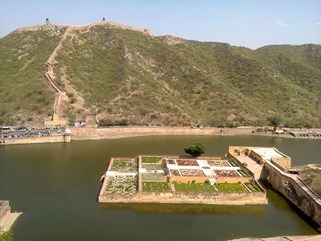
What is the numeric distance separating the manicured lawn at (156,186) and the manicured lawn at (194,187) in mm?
1038

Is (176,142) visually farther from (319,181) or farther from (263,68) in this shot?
(263,68)

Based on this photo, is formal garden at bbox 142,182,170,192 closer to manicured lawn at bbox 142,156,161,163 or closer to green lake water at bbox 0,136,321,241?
green lake water at bbox 0,136,321,241

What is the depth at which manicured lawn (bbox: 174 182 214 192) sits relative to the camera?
3253 centimetres

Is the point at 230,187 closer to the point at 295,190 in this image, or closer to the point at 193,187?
the point at 193,187

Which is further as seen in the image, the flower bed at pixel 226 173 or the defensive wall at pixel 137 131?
the defensive wall at pixel 137 131

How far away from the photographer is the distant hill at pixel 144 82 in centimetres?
6519

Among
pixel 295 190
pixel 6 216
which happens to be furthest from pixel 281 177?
pixel 6 216

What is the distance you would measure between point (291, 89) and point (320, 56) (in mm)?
48816

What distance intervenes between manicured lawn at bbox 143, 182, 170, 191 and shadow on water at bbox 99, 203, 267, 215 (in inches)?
66.3

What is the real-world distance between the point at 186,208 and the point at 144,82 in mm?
46151

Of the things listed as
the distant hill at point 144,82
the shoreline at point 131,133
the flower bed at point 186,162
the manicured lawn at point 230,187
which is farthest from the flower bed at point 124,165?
the distant hill at point 144,82

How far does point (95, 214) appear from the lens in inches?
1131

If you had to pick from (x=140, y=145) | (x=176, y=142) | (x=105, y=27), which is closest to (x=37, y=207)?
(x=140, y=145)

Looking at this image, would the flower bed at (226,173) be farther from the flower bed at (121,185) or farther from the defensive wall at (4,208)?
the defensive wall at (4,208)
